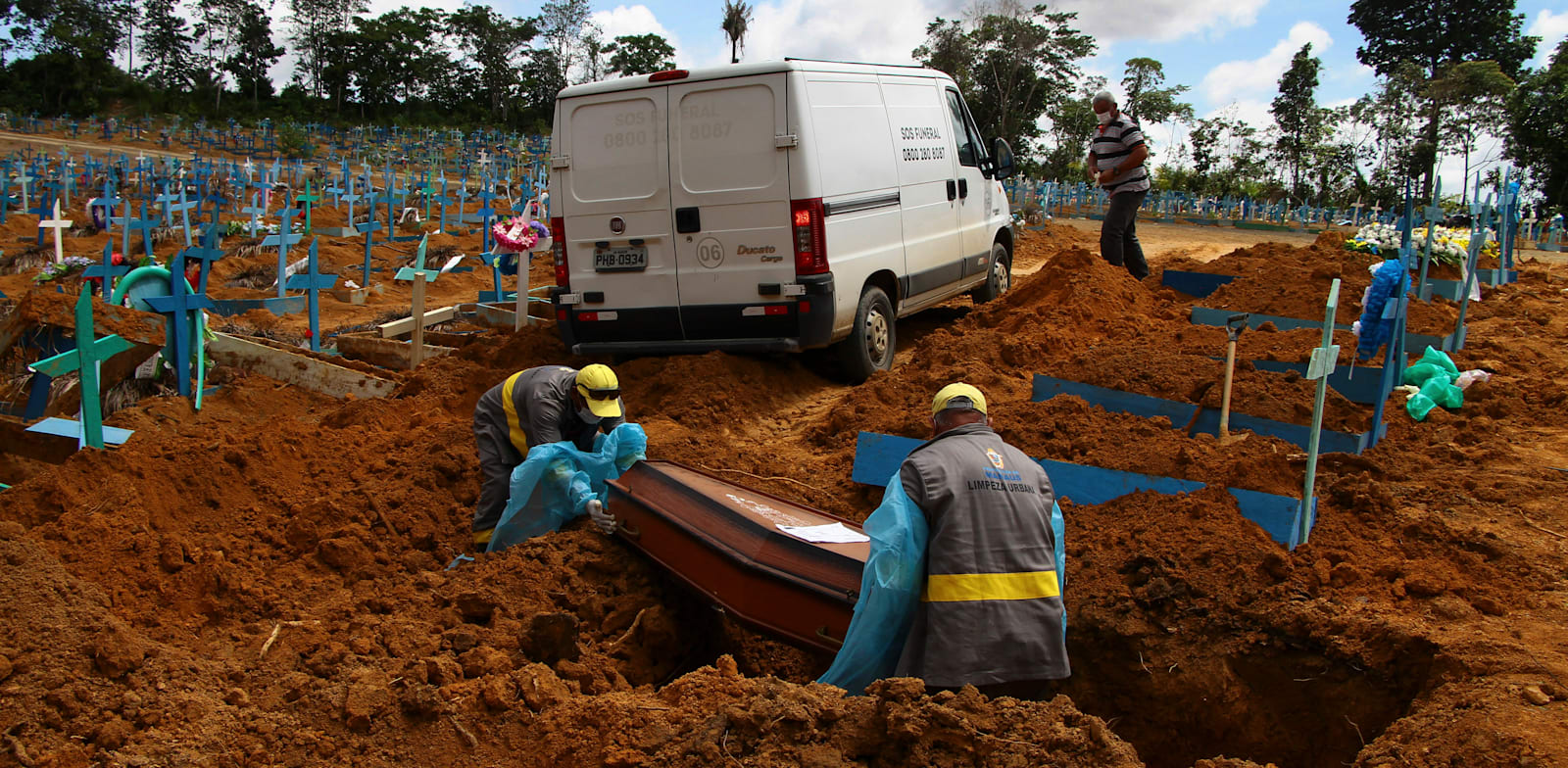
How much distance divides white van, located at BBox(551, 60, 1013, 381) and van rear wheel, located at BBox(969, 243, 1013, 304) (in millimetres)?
2314

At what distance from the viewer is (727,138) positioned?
22.4 feet

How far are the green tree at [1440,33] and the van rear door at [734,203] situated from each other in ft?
133

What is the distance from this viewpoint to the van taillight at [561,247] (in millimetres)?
7426

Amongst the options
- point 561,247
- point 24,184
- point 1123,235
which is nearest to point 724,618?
point 561,247

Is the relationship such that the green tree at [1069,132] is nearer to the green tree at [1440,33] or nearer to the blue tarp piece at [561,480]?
the green tree at [1440,33]

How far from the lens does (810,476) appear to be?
583 centimetres

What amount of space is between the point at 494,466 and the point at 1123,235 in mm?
7668

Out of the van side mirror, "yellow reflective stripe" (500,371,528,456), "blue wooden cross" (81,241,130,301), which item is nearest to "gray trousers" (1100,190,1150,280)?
the van side mirror

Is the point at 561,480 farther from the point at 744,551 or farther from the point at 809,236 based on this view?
the point at 809,236

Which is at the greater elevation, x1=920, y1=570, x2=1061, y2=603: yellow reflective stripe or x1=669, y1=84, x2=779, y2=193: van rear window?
x1=669, y1=84, x2=779, y2=193: van rear window

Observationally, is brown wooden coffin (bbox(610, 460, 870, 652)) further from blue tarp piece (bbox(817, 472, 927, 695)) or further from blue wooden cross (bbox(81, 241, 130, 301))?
blue wooden cross (bbox(81, 241, 130, 301))

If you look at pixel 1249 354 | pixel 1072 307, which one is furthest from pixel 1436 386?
pixel 1072 307

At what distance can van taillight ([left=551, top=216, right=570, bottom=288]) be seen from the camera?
24.4 feet

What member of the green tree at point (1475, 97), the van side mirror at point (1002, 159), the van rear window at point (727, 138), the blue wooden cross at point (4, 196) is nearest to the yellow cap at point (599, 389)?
the van rear window at point (727, 138)
